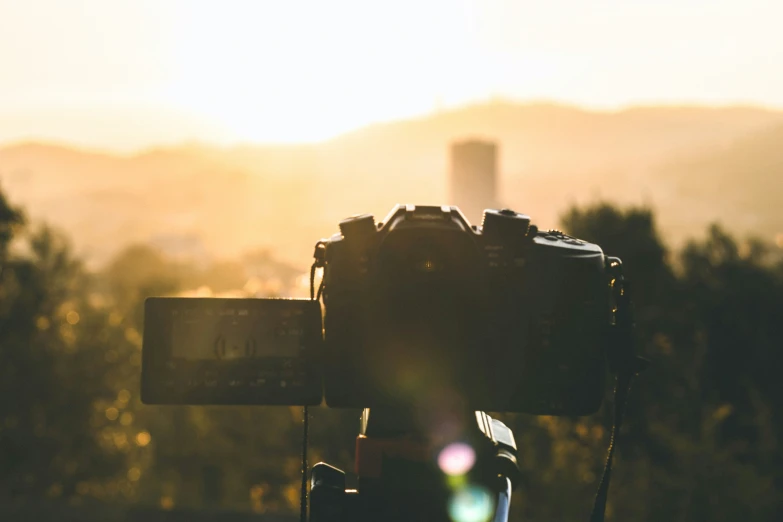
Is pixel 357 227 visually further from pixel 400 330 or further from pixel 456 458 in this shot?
pixel 456 458

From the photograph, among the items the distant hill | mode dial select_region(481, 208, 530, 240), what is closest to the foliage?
mode dial select_region(481, 208, 530, 240)

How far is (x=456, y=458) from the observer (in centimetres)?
145

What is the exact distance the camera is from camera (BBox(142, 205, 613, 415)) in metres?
1.40

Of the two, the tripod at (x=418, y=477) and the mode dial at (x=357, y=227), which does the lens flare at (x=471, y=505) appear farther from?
the mode dial at (x=357, y=227)

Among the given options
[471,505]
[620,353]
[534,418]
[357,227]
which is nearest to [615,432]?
[620,353]

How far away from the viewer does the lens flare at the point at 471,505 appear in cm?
146

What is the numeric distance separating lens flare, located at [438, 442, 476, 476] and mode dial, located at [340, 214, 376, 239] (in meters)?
0.45

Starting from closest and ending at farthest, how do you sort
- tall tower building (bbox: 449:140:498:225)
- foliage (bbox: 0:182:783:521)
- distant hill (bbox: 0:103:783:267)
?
foliage (bbox: 0:182:783:521), tall tower building (bbox: 449:140:498:225), distant hill (bbox: 0:103:783:267)

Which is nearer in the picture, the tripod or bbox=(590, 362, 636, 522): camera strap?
the tripod

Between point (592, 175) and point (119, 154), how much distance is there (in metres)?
90.8

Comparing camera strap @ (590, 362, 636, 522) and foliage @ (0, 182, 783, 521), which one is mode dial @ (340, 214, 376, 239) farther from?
foliage @ (0, 182, 783, 521)

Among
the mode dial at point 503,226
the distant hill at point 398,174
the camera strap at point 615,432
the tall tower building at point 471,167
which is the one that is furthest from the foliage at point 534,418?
the distant hill at point 398,174

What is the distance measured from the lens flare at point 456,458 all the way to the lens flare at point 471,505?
5 cm

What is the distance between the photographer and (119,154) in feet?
454
